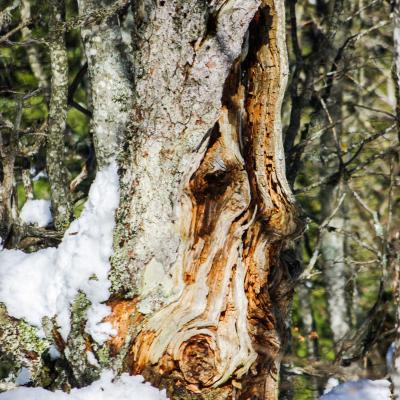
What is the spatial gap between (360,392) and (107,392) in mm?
1721

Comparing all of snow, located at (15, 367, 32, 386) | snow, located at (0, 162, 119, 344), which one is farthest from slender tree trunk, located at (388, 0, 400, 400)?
snow, located at (15, 367, 32, 386)

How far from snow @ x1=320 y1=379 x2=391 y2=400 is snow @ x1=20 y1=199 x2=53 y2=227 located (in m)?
2.52

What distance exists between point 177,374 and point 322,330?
8450mm

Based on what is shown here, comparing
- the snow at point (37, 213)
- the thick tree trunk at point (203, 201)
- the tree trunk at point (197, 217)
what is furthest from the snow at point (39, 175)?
the thick tree trunk at point (203, 201)

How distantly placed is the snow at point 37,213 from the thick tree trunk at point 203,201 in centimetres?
226

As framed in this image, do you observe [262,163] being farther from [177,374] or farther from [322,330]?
[322,330]

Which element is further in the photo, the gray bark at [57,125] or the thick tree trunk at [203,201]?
the gray bark at [57,125]

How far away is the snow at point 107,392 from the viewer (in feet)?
8.54

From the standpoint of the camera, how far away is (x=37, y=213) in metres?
5.01

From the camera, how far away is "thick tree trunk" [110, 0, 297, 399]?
2.70 meters

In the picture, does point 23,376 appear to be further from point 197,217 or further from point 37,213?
point 37,213

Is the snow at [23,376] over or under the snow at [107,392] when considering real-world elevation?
under

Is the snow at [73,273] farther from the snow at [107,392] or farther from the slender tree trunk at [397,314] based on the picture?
the slender tree trunk at [397,314]

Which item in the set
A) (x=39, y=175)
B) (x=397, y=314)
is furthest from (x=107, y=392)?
(x=39, y=175)
